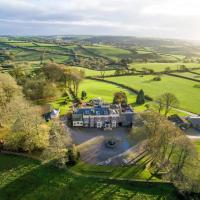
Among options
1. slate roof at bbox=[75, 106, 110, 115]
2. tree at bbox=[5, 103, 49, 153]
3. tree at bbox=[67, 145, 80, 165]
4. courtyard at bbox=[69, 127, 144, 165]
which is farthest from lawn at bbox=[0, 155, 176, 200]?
slate roof at bbox=[75, 106, 110, 115]

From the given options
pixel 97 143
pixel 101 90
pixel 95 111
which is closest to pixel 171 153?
pixel 97 143

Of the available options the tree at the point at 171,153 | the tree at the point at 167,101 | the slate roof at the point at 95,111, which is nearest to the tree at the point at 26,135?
the slate roof at the point at 95,111

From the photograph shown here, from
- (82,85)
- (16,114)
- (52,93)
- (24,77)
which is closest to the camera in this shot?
(16,114)

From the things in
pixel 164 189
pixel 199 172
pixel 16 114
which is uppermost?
pixel 16 114

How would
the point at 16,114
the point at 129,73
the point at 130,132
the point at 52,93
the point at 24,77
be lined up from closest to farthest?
the point at 16,114
the point at 130,132
the point at 52,93
the point at 24,77
the point at 129,73

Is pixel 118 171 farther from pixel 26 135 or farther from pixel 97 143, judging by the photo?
pixel 26 135

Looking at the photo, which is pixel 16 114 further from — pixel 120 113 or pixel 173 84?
pixel 173 84

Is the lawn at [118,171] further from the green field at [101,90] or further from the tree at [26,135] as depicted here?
the green field at [101,90]

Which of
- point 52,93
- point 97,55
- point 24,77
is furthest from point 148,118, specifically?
point 97,55
